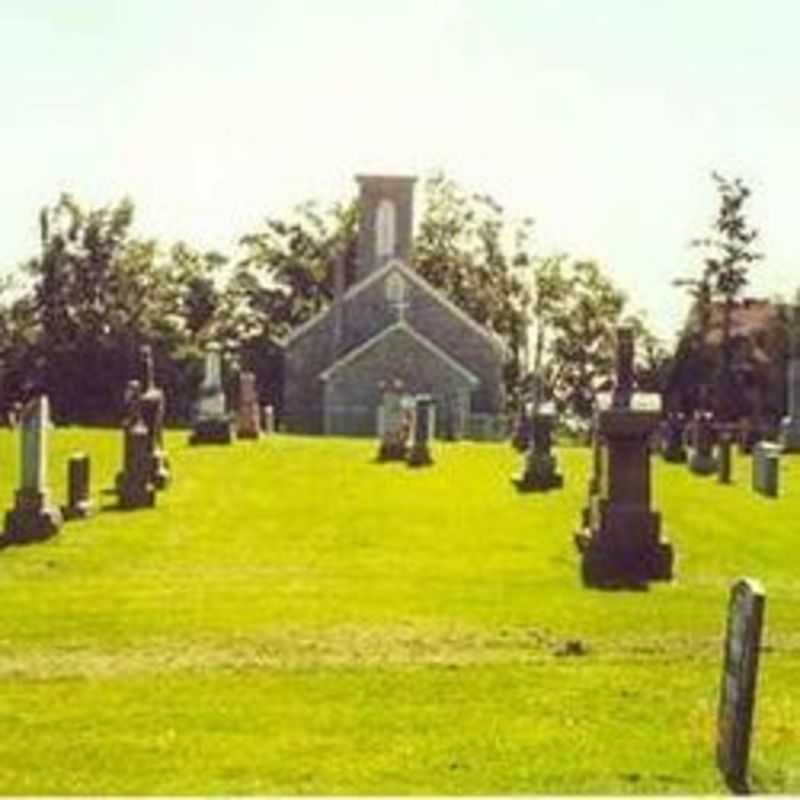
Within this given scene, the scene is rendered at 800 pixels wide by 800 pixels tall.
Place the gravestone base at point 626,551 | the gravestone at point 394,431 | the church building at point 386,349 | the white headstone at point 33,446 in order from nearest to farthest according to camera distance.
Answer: the gravestone base at point 626,551 < the white headstone at point 33,446 < the gravestone at point 394,431 < the church building at point 386,349

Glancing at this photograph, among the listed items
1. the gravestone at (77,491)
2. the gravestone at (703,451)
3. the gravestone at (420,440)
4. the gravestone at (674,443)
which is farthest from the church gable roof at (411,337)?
the gravestone at (77,491)

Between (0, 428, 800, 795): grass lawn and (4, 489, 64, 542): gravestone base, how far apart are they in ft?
1.34

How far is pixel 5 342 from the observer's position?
3568 inches

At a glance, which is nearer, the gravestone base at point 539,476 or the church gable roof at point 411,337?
the gravestone base at point 539,476

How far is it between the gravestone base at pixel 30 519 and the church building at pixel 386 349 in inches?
1666

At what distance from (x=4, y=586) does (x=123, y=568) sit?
6.66ft

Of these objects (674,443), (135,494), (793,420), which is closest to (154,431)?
(135,494)

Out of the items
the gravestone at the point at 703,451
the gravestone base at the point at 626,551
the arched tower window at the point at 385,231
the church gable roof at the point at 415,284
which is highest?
the arched tower window at the point at 385,231

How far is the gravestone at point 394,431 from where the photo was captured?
135 ft

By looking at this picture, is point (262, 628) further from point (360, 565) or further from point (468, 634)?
point (360, 565)

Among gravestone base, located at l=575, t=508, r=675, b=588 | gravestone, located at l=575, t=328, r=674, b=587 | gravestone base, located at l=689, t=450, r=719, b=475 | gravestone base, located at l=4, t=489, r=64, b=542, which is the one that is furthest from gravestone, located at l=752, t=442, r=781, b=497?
gravestone base, located at l=4, t=489, r=64, b=542

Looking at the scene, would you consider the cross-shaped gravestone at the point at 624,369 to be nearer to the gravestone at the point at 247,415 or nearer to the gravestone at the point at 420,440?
the gravestone at the point at 420,440

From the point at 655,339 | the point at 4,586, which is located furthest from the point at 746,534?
the point at 655,339

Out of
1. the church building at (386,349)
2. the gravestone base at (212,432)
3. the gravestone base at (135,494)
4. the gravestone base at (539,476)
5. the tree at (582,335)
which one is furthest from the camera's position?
the tree at (582,335)
